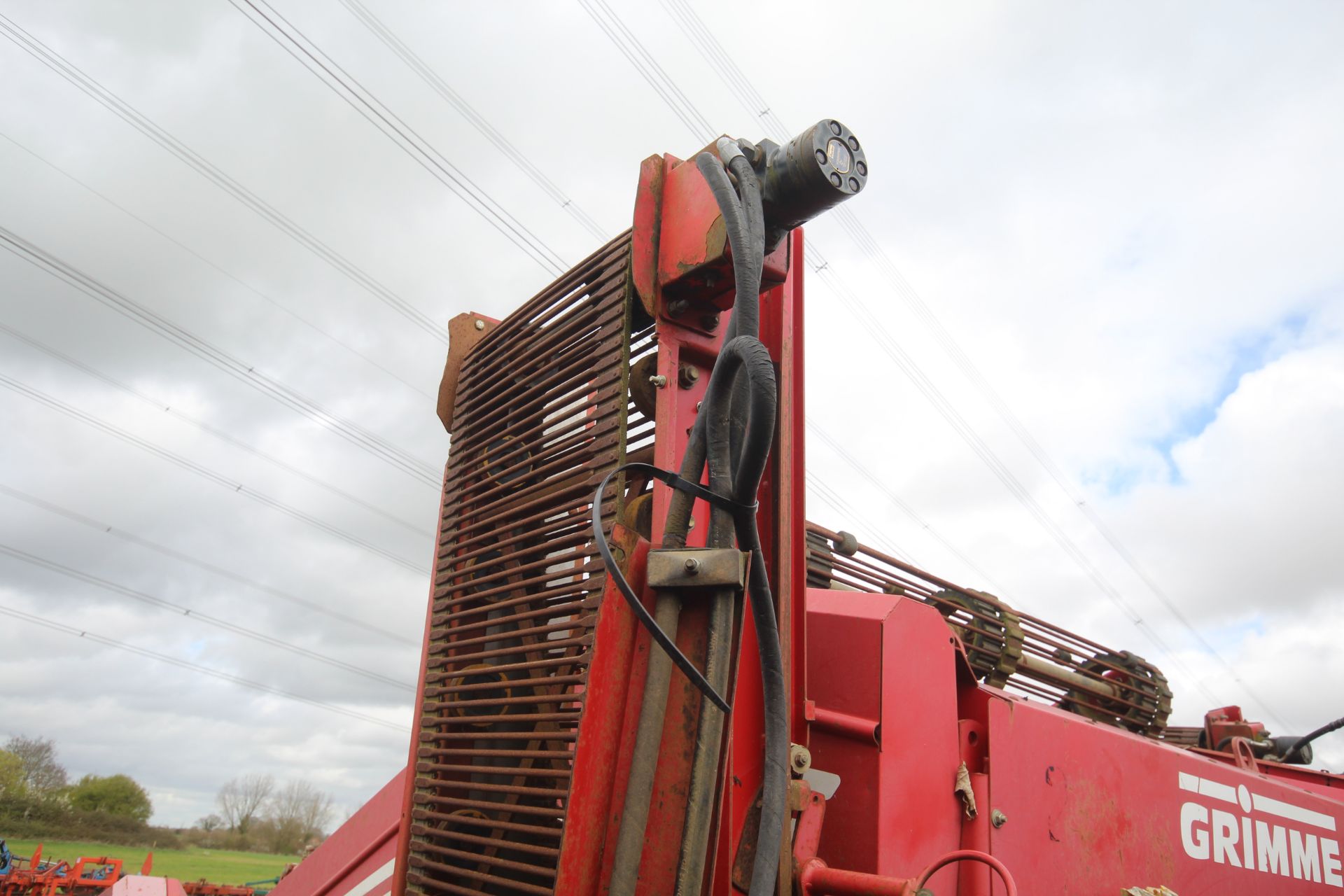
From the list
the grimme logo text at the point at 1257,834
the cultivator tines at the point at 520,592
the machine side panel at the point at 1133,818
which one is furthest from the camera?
the grimme logo text at the point at 1257,834

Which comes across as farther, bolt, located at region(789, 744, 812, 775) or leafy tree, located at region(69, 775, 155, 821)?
A: leafy tree, located at region(69, 775, 155, 821)

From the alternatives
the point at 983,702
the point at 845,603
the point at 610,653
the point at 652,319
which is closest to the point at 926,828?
the point at 983,702

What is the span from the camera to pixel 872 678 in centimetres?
238

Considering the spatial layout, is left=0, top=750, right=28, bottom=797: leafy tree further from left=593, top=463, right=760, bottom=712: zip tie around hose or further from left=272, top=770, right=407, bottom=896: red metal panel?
left=593, top=463, right=760, bottom=712: zip tie around hose

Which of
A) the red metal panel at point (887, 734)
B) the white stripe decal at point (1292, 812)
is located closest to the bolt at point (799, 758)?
the red metal panel at point (887, 734)

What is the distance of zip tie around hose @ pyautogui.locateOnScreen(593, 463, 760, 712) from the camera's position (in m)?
1.50

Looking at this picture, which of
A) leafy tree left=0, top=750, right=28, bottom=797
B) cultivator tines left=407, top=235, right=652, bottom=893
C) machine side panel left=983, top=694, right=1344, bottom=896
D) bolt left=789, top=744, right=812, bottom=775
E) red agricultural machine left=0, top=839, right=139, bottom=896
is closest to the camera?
Result: bolt left=789, top=744, right=812, bottom=775

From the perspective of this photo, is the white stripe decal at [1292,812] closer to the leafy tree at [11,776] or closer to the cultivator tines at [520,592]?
the cultivator tines at [520,592]

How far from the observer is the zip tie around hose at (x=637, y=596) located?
1500 millimetres

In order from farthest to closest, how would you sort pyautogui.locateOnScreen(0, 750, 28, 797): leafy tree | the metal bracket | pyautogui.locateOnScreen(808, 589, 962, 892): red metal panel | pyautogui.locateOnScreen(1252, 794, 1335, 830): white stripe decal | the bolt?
1. pyautogui.locateOnScreen(0, 750, 28, 797): leafy tree
2. pyautogui.locateOnScreen(1252, 794, 1335, 830): white stripe decal
3. pyautogui.locateOnScreen(808, 589, 962, 892): red metal panel
4. the bolt
5. the metal bracket

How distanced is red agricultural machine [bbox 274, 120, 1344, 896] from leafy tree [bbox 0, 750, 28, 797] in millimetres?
27990

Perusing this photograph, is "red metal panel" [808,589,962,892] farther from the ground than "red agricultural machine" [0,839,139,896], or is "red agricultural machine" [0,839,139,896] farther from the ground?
→ "red metal panel" [808,589,962,892]

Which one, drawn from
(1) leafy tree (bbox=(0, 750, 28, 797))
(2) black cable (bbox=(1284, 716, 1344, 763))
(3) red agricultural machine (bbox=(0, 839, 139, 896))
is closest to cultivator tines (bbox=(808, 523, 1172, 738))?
(2) black cable (bbox=(1284, 716, 1344, 763))

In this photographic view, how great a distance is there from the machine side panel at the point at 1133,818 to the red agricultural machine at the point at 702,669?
12 mm
